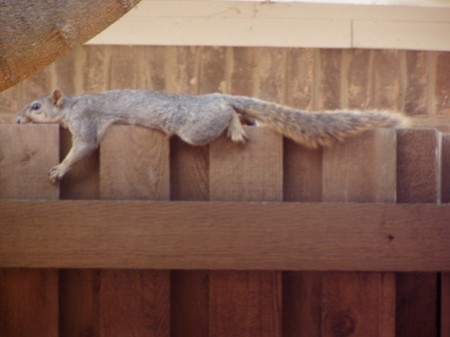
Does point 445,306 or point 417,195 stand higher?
point 417,195

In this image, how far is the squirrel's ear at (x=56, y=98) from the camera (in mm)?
3207

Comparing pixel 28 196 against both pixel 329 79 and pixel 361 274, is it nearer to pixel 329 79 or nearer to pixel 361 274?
pixel 361 274

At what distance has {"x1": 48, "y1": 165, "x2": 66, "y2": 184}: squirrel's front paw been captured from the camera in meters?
1.95

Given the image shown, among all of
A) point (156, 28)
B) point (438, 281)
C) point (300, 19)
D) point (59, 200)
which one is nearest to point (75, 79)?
point (156, 28)

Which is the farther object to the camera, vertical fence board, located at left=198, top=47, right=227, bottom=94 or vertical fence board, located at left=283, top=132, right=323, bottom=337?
vertical fence board, located at left=198, top=47, right=227, bottom=94

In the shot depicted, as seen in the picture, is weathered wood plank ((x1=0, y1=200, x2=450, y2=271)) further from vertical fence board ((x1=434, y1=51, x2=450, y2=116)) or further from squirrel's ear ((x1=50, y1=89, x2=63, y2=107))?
vertical fence board ((x1=434, y1=51, x2=450, y2=116))

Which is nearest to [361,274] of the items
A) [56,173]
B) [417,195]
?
[417,195]

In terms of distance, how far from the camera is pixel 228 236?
6.10ft

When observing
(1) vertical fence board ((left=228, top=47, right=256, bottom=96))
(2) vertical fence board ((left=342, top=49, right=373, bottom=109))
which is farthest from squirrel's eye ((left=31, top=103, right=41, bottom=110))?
(2) vertical fence board ((left=342, top=49, right=373, bottom=109))

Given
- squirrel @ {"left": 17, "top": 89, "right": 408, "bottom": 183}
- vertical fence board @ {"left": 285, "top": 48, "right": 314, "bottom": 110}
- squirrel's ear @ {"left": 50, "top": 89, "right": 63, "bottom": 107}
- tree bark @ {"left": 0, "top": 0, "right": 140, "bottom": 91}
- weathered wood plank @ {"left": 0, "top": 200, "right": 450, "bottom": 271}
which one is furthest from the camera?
vertical fence board @ {"left": 285, "top": 48, "right": 314, "bottom": 110}

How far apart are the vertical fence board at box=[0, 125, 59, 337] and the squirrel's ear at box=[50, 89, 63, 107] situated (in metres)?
1.20

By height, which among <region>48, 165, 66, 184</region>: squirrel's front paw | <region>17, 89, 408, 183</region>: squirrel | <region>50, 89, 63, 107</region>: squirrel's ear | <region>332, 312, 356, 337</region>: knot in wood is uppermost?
<region>50, 89, 63, 107</region>: squirrel's ear

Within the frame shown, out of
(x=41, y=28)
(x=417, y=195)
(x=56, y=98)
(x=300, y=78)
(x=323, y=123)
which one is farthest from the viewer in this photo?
(x=300, y=78)

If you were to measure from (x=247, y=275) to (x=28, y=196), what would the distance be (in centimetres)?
54
